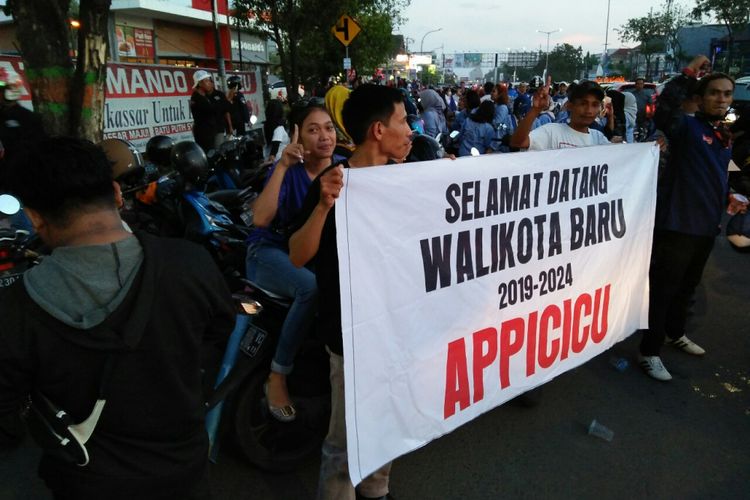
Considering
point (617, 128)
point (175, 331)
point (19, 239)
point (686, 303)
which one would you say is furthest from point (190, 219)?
point (617, 128)

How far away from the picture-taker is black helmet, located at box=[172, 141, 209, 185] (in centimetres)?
439

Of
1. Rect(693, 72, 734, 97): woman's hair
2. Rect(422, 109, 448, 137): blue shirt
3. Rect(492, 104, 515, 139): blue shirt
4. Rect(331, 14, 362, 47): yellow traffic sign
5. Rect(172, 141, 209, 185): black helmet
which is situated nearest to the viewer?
Rect(693, 72, 734, 97): woman's hair

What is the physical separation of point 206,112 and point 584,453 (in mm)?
8267

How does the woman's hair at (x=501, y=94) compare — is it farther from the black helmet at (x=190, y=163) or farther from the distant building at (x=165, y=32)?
the distant building at (x=165, y=32)

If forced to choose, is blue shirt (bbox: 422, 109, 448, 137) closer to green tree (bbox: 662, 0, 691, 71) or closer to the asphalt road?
the asphalt road

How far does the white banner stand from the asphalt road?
43 centimetres

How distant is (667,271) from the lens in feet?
12.0

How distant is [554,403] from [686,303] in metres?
1.35

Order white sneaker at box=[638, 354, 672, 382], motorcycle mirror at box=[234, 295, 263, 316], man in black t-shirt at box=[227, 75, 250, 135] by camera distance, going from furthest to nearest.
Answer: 1. man in black t-shirt at box=[227, 75, 250, 135]
2. white sneaker at box=[638, 354, 672, 382]
3. motorcycle mirror at box=[234, 295, 263, 316]

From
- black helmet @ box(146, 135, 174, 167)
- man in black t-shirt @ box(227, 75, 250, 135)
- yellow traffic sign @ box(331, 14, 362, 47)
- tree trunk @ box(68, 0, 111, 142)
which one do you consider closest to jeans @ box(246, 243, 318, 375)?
tree trunk @ box(68, 0, 111, 142)

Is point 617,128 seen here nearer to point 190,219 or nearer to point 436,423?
point 190,219

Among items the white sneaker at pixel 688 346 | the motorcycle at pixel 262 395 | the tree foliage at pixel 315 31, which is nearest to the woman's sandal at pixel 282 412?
the motorcycle at pixel 262 395

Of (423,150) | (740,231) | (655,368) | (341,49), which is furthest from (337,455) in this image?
(341,49)

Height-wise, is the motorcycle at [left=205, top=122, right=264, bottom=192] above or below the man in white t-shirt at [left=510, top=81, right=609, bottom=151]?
below
